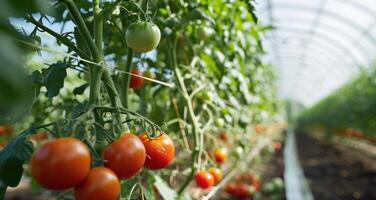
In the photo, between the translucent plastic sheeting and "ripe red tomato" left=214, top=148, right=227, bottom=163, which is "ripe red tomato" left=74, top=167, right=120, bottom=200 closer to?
"ripe red tomato" left=214, top=148, right=227, bottom=163

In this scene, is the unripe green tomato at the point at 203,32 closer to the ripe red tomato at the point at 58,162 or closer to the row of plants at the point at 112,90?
the row of plants at the point at 112,90

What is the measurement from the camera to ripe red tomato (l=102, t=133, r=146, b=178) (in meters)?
0.71

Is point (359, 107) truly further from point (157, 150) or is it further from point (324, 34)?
point (157, 150)

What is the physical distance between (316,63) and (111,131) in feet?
60.4

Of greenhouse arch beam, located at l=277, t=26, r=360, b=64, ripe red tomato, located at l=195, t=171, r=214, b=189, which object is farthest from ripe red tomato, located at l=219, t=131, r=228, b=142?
greenhouse arch beam, located at l=277, t=26, r=360, b=64

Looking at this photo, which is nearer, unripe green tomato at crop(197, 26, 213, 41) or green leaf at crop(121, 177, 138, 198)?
green leaf at crop(121, 177, 138, 198)

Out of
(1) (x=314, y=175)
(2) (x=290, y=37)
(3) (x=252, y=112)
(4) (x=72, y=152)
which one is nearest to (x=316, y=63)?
(2) (x=290, y=37)

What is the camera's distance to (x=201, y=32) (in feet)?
5.73

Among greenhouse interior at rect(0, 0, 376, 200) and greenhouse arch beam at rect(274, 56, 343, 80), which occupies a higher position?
greenhouse arch beam at rect(274, 56, 343, 80)

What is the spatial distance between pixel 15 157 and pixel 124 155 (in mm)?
271

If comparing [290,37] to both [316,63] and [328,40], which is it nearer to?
[328,40]

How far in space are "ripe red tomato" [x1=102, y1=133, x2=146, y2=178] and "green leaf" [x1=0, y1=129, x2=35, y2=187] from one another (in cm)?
21

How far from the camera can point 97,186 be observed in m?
0.65

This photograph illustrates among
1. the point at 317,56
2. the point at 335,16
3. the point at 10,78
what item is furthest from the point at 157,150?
the point at 317,56
